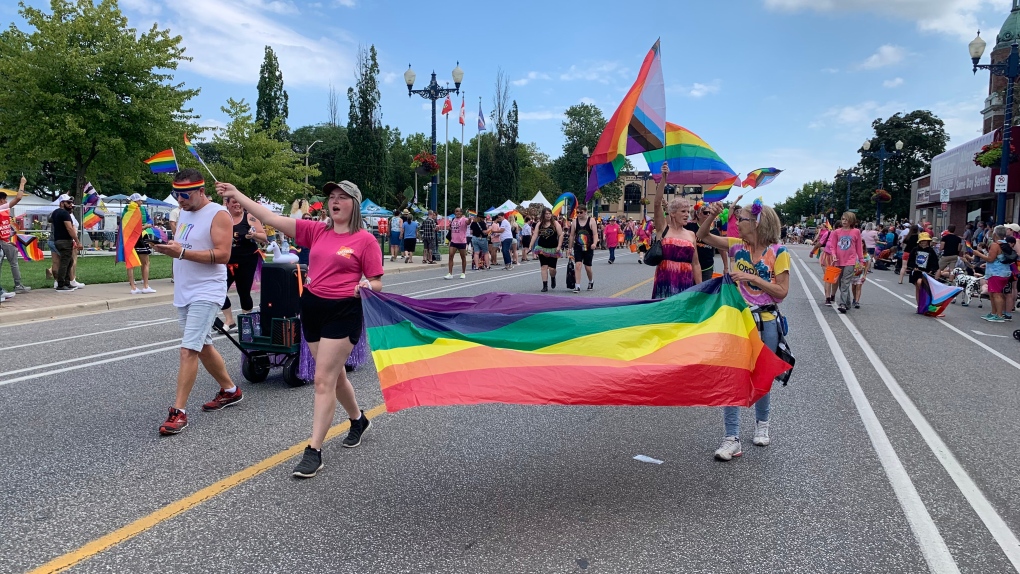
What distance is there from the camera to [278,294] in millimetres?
6391

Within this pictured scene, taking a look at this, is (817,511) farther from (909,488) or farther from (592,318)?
(592,318)

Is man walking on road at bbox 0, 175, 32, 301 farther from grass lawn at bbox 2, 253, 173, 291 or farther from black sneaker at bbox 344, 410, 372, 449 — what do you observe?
black sneaker at bbox 344, 410, 372, 449

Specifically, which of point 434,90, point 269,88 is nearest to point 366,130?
point 269,88

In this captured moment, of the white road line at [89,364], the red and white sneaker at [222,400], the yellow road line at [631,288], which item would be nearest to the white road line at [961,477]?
the red and white sneaker at [222,400]

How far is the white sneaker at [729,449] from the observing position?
4.66 metres

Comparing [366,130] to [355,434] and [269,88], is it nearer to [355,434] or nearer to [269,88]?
[269,88]

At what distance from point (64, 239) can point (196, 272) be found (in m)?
10.5

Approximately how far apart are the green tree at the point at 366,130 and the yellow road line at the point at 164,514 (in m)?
54.0

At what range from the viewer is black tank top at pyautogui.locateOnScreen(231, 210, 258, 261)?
8227 mm

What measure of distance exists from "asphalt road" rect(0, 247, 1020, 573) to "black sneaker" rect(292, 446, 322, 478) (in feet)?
0.25

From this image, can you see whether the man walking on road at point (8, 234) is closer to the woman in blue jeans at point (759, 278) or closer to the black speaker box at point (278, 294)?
the black speaker box at point (278, 294)

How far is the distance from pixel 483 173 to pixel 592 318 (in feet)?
210

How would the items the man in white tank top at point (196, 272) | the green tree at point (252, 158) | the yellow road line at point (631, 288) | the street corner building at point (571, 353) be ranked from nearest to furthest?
1. the street corner building at point (571, 353)
2. the man in white tank top at point (196, 272)
3. the yellow road line at point (631, 288)
4. the green tree at point (252, 158)

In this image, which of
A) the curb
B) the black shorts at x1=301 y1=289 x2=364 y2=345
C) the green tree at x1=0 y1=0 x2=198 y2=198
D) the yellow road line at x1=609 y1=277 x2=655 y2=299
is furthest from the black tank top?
the green tree at x1=0 y1=0 x2=198 y2=198
